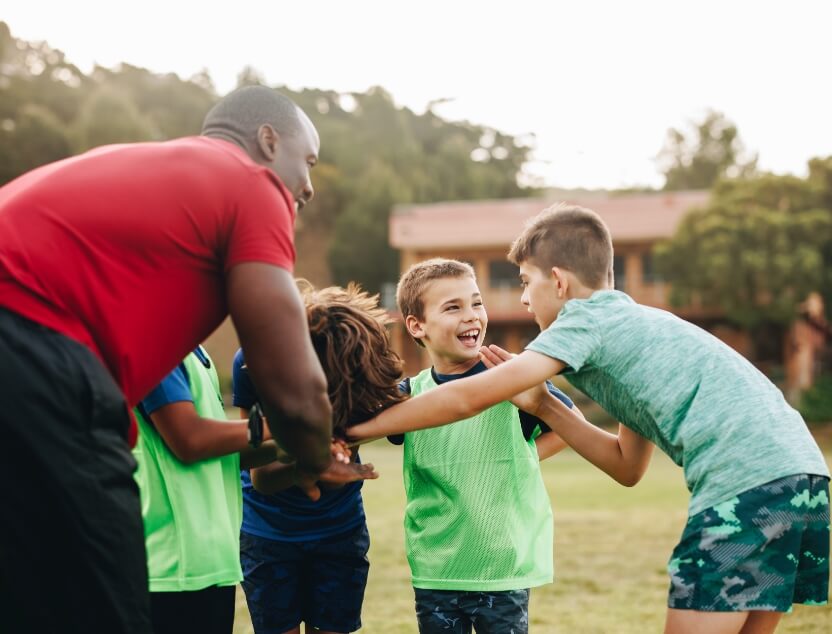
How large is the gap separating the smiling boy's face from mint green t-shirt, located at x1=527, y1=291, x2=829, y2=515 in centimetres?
67

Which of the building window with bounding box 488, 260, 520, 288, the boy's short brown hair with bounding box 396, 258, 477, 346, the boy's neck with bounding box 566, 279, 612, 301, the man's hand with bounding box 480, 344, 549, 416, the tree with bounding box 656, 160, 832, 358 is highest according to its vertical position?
the boy's neck with bounding box 566, 279, 612, 301

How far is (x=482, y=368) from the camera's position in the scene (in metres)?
4.10

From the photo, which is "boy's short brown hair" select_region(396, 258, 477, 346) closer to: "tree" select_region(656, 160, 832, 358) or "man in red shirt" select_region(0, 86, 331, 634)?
"man in red shirt" select_region(0, 86, 331, 634)

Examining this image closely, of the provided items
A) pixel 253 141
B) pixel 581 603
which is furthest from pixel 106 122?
pixel 253 141

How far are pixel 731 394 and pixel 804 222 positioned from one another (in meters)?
38.7

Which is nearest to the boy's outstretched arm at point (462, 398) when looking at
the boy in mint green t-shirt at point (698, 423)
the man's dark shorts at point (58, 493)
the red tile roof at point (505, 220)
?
the boy in mint green t-shirt at point (698, 423)

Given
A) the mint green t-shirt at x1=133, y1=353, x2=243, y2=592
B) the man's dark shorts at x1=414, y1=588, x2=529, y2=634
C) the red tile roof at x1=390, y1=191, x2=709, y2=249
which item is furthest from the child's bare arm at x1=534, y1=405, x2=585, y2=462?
the red tile roof at x1=390, y1=191, x2=709, y2=249

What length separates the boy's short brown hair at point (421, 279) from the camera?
416 cm

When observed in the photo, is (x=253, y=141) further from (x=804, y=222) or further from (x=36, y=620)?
(x=804, y=222)

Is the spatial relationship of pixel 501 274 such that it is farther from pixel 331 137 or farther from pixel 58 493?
pixel 58 493

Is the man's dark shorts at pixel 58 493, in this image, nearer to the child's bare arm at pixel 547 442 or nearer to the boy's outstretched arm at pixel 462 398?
the boy's outstretched arm at pixel 462 398

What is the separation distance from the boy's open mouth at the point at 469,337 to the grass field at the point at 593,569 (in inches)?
107

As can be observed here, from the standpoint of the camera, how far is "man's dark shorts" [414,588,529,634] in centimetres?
374

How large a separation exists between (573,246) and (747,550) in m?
1.11
